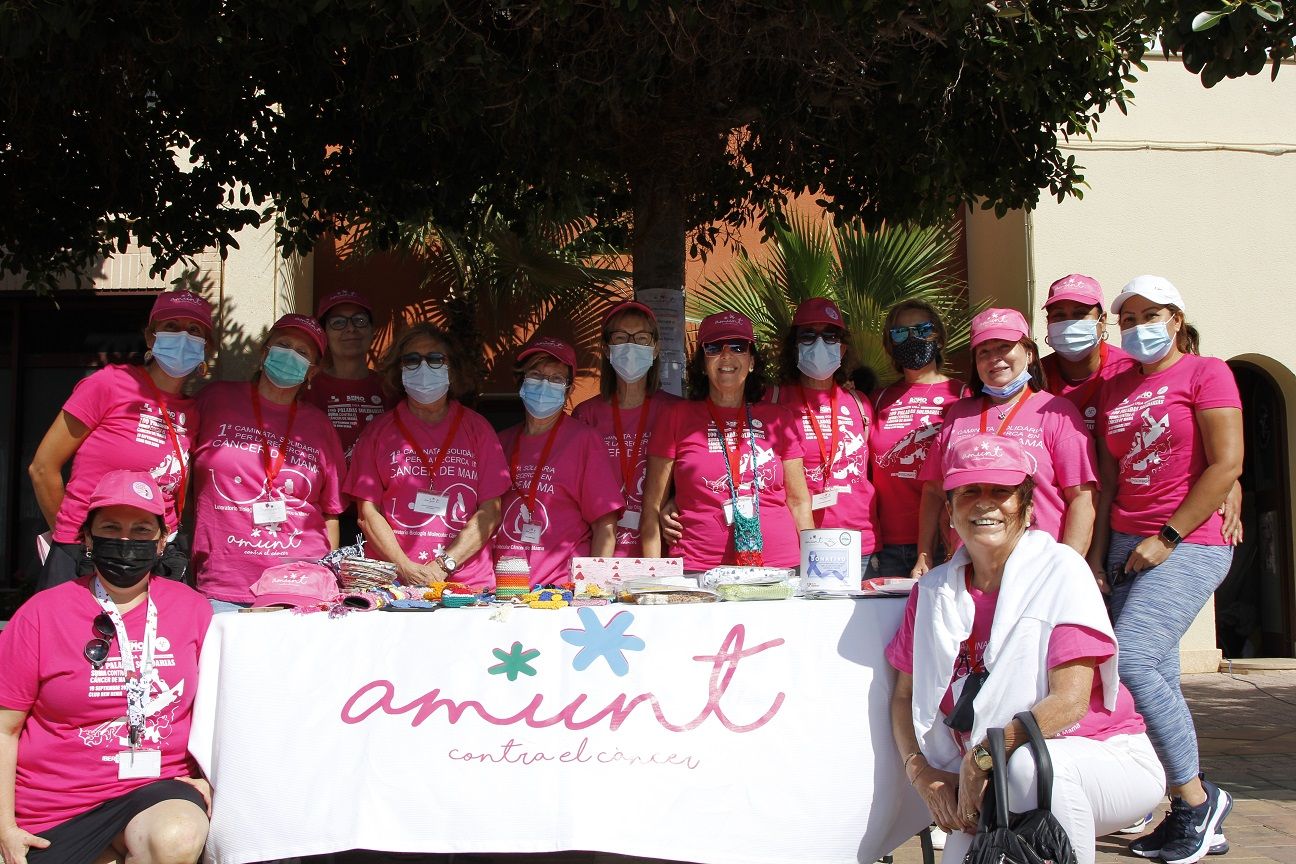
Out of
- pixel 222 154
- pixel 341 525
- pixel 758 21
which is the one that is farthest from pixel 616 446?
pixel 222 154

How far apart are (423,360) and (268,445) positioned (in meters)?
0.73

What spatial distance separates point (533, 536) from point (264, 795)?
5.57ft

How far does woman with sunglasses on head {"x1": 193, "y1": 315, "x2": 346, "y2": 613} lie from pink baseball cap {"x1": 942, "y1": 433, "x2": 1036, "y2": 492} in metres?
2.65

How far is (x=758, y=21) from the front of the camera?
18.2 ft

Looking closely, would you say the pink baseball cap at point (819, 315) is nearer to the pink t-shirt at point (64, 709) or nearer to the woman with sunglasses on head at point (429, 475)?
the woman with sunglasses on head at point (429, 475)

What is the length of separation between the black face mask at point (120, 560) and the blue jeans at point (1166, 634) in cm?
346

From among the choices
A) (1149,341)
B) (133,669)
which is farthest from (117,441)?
(1149,341)

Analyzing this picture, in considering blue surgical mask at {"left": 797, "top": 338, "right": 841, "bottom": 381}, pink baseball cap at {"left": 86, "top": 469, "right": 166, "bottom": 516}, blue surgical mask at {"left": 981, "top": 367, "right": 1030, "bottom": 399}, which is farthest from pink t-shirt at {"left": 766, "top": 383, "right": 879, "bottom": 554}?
pink baseball cap at {"left": 86, "top": 469, "right": 166, "bottom": 516}

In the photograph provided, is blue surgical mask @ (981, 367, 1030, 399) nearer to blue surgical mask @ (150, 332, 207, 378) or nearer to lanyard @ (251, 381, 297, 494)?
lanyard @ (251, 381, 297, 494)

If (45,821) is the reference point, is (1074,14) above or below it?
above

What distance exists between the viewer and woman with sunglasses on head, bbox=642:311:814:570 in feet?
17.0

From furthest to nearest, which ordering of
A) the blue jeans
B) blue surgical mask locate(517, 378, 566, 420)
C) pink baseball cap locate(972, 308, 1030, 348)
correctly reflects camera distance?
blue surgical mask locate(517, 378, 566, 420)
pink baseball cap locate(972, 308, 1030, 348)
the blue jeans

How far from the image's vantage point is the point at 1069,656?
352 cm

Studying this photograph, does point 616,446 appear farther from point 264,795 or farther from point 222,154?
point 222,154
